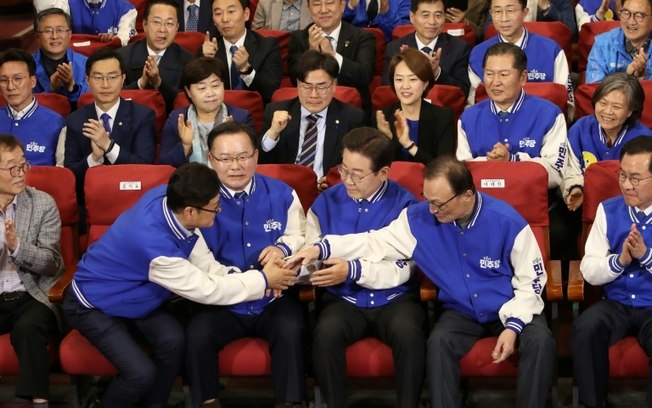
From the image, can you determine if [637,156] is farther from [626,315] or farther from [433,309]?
[433,309]

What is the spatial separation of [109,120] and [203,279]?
1.57 m

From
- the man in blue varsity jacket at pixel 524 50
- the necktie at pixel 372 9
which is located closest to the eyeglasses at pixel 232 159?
the man in blue varsity jacket at pixel 524 50

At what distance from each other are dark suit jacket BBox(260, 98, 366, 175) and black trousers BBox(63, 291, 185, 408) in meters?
1.23

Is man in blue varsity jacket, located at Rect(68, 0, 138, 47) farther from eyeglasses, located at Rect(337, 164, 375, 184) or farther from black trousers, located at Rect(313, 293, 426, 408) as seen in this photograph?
black trousers, located at Rect(313, 293, 426, 408)

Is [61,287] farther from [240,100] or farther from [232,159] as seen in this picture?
[240,100]

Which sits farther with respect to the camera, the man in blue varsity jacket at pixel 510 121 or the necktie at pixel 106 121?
the necktie at pixel 106 121

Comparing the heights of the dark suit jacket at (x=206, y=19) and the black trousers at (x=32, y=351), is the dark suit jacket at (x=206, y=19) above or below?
above

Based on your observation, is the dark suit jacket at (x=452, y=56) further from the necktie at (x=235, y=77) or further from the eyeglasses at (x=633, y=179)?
the eyeglasses at (x=633, y=179)

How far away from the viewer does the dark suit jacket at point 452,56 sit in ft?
20.0

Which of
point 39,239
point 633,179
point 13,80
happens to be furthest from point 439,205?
point 13,80

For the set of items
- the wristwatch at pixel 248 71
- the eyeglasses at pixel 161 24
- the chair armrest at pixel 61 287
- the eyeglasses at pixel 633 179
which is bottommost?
the chair armrest at pixel 61 287

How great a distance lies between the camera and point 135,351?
4.19m

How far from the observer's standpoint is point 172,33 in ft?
20.3

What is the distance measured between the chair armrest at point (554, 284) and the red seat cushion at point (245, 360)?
42.3 inches
